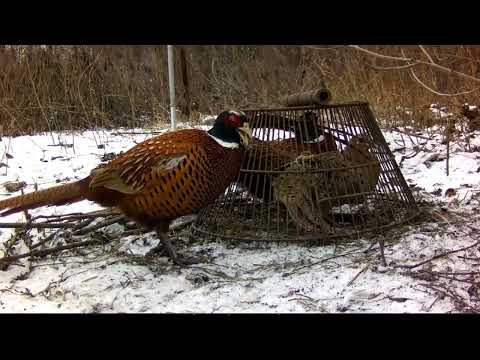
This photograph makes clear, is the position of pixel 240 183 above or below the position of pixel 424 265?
above

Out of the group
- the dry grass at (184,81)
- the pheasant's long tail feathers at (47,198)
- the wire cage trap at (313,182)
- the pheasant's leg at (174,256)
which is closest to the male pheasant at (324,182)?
the wire cage trap at (313,182)

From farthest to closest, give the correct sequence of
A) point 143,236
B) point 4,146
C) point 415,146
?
1. point 4,146
2. point 415,146
3. point 143,236

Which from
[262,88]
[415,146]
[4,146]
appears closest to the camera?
[415,146]

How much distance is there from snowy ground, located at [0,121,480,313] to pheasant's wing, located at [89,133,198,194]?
20.4 inches

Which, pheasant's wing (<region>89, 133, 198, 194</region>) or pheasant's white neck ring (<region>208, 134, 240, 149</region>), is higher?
pheasant's white neck ring (<region>208, 134, 240, 149</region>)

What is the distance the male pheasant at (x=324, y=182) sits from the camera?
3.30 meters

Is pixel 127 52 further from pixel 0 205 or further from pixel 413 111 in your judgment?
pixel 0 205

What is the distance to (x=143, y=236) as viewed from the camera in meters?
3.61

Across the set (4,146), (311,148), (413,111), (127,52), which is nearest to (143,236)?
(311,148)

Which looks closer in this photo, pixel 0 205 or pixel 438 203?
pixel 0 205

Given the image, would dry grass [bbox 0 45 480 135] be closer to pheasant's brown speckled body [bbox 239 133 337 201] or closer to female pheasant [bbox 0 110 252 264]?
pheasant's brown speckled body [bbox 239 133 337 201]

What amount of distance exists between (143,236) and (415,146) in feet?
10.4

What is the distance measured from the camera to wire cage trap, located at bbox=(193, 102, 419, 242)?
3.32 metres

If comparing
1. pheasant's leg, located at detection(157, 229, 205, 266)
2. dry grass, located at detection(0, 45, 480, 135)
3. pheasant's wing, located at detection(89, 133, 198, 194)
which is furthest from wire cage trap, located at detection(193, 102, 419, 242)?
dry grass, located at detection(0, 45, 480, 135)
